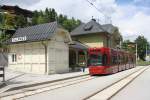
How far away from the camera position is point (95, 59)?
1222 inches

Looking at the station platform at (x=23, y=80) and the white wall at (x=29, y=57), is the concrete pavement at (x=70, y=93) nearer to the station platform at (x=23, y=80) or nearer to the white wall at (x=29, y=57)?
the station platform at (x=23, y=80)

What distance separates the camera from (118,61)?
36.7m

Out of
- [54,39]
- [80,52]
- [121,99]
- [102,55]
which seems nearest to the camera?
[121,99]

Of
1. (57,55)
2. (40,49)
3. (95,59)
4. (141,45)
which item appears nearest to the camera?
(95,59)

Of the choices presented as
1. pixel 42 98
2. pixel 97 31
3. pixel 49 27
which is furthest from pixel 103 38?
pixel 42 98

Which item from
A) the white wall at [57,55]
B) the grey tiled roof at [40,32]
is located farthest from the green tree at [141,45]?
the grey tiled roof at [40,32]

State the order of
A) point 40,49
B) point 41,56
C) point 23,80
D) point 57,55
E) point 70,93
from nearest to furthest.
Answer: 1. point 70,93
2. point 23,80
3. point 41,56
4. point 40,49
5. point 57,55

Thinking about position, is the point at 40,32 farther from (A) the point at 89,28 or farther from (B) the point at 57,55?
(A) the point at 89,28

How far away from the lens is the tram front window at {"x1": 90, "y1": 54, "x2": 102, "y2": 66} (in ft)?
101

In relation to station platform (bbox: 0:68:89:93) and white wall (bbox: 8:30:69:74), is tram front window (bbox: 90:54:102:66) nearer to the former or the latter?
white wall (bbox: 8:30:69:74)

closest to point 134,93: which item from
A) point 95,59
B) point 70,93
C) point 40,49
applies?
point 70,93

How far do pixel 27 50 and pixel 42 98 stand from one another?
21.3m

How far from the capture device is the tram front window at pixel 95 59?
1211 inches

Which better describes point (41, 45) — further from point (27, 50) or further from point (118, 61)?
point (118, 61)
